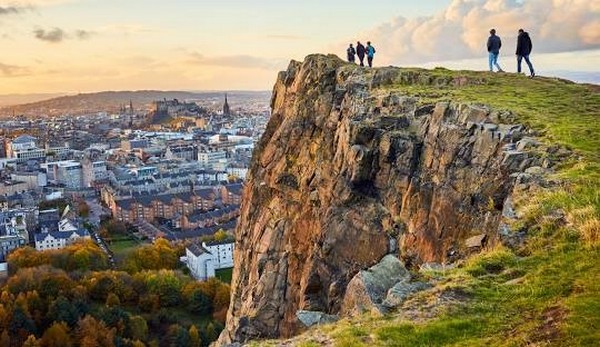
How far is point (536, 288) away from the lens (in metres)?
11.2

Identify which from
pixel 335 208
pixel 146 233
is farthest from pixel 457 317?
pixel 146 233

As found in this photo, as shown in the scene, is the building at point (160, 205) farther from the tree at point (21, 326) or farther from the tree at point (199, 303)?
the tree at point (21, 326)

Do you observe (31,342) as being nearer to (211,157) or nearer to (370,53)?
(370,53)

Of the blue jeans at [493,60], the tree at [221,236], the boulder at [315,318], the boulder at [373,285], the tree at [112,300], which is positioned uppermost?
the blue jeans at [493,60]

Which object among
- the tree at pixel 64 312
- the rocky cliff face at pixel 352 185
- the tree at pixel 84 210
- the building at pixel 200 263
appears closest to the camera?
the rocky cliff face at pixel 352 185

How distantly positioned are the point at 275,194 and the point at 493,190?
1759 centimetres

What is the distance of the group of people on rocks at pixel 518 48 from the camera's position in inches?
1098

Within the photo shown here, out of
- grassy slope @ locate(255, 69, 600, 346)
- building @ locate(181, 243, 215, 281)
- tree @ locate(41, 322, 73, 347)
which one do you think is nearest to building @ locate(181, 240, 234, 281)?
building @ locate(181, 243, 215, 281)

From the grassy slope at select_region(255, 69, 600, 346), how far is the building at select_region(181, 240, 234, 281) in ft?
250

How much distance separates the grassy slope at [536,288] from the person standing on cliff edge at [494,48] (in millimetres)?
13312

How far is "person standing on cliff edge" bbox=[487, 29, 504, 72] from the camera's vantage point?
2948 cm

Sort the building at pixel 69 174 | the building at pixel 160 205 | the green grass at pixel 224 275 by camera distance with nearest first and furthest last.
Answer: the green grass at pixel 224 275, the building at pixel 160 205, the building at pixel 69 174

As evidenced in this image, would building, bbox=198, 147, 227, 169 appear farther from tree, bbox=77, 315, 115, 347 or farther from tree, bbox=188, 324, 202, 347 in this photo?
tree, bbox=77, 315, 115, 347

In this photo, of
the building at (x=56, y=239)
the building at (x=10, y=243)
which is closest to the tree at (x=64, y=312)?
the building at (x=10, y=243)
